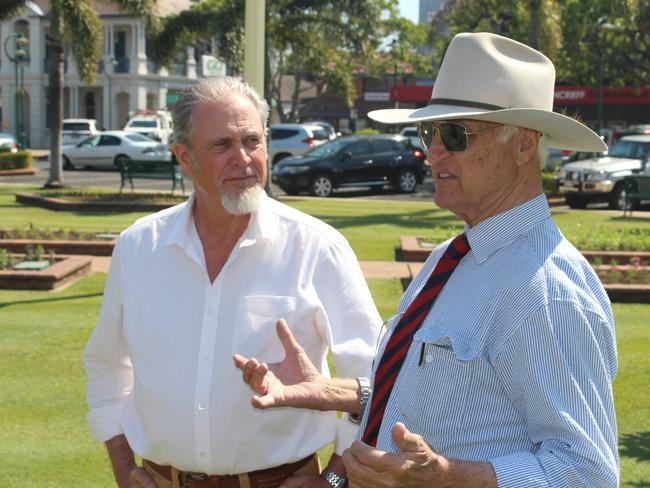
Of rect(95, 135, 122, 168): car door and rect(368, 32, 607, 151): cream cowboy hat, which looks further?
rect(95, 135, 122, 168): car door

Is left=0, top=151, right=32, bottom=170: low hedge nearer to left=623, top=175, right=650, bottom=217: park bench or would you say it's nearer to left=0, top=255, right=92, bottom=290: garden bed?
left=623, top=175, right=650, bottom=217: park bench

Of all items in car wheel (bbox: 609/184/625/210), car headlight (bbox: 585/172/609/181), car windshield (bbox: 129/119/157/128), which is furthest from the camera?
car windshield (bbox: 129/119/157/128)

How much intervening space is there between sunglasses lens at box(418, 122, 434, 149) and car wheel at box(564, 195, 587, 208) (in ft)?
74.6

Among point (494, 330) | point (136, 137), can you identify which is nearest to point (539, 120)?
point (494, 330)

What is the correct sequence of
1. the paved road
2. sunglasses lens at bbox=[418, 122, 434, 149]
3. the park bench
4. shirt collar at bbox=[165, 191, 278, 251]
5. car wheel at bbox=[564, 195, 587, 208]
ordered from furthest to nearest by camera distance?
the paved road < car wheel at bbox=[564, 195, 587, 208] < the park bench < shirt collar at bbox=[165, 191, 278, 251] < sunglasses lens at bbox=[418, 122, 434, 149]

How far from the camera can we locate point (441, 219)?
19.9m

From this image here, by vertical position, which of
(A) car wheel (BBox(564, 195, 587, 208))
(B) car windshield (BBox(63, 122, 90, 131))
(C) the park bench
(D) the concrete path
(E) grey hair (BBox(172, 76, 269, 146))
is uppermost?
(E) grey hair (BBox(172, 76, 269, 146))

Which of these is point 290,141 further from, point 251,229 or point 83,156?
point 251,229

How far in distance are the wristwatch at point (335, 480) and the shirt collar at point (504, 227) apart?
1118 millimetres

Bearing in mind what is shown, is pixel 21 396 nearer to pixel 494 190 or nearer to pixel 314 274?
pixel 314 274

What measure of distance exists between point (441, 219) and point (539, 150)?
17.3m

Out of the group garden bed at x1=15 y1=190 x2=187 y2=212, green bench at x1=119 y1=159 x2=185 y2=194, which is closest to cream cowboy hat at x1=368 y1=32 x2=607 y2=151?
garden bed at x1=15 y1=190 x2=187 y2=212

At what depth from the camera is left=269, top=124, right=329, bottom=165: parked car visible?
122ft

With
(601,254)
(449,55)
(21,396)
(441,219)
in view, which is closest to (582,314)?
(449,55)
